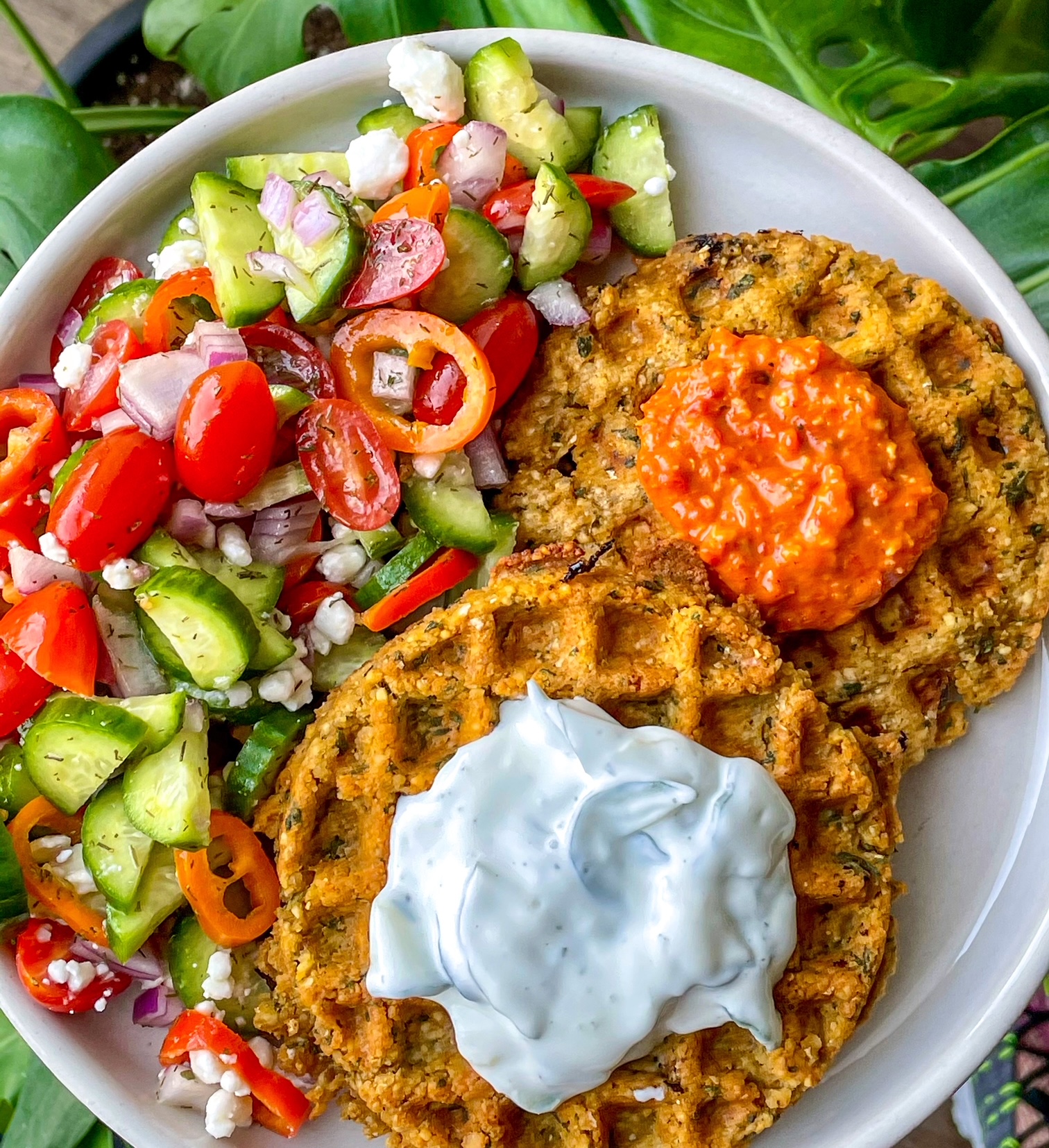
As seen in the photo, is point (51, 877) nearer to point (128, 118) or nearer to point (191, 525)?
point (191, 525)

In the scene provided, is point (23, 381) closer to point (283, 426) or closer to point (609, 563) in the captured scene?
point (283, 426)

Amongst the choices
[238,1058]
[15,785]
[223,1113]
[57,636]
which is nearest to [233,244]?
[57,636]

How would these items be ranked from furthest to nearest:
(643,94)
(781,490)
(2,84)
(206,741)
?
(2,84) < (643,94) < (206,741) < (781,490)

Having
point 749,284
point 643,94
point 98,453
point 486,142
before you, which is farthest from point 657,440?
point 98,453

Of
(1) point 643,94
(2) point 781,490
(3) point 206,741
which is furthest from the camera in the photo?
(1) point 643,94

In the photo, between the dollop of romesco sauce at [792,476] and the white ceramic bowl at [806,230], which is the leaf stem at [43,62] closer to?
the white ceramic bowl at [806,230]

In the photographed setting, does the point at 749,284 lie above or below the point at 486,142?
below

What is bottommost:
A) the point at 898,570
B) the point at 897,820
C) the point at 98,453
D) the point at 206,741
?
the point at 897,820
